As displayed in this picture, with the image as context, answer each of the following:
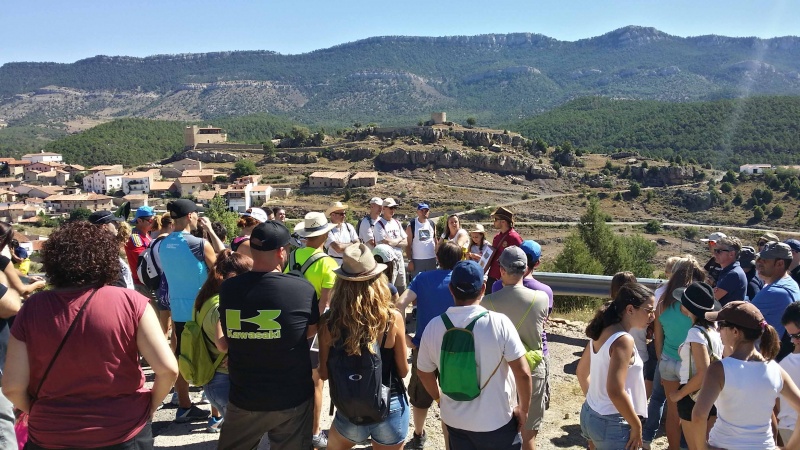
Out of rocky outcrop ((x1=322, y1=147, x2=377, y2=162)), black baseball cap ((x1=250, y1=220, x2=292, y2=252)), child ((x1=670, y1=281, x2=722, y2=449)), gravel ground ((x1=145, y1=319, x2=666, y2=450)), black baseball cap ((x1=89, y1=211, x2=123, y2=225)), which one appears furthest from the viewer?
rocky outcrop ((x1=322, y1=147, x2=377, y2=162))

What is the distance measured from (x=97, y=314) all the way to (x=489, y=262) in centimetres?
395

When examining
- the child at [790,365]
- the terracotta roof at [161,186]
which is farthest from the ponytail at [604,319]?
the terracotta roof at [161,186]

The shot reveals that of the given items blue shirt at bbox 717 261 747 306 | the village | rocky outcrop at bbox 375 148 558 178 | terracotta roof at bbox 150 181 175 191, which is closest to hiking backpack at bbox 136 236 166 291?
blue shirt at bbox 717 261 747 306

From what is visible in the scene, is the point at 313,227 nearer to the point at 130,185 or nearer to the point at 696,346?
the point at 696,346

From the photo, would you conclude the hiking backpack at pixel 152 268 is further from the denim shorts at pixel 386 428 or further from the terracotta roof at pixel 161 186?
the terracotta roof at pixel 161 186

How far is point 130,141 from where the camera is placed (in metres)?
118

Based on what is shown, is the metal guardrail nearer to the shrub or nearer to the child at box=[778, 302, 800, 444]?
the child at box=[778, 302, 800, 444]

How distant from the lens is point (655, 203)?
7212cm

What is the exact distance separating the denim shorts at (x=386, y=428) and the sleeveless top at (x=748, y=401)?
1578 mm

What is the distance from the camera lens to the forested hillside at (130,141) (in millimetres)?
109875

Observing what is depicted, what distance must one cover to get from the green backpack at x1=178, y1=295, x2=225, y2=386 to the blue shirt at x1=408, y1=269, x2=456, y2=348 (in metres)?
1.29

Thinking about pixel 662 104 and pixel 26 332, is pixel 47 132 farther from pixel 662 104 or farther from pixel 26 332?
pixel 26 332

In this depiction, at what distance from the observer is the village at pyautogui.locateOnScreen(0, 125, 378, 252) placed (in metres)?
65.9

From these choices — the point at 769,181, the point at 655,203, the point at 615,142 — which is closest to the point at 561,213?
the point at 655,203
